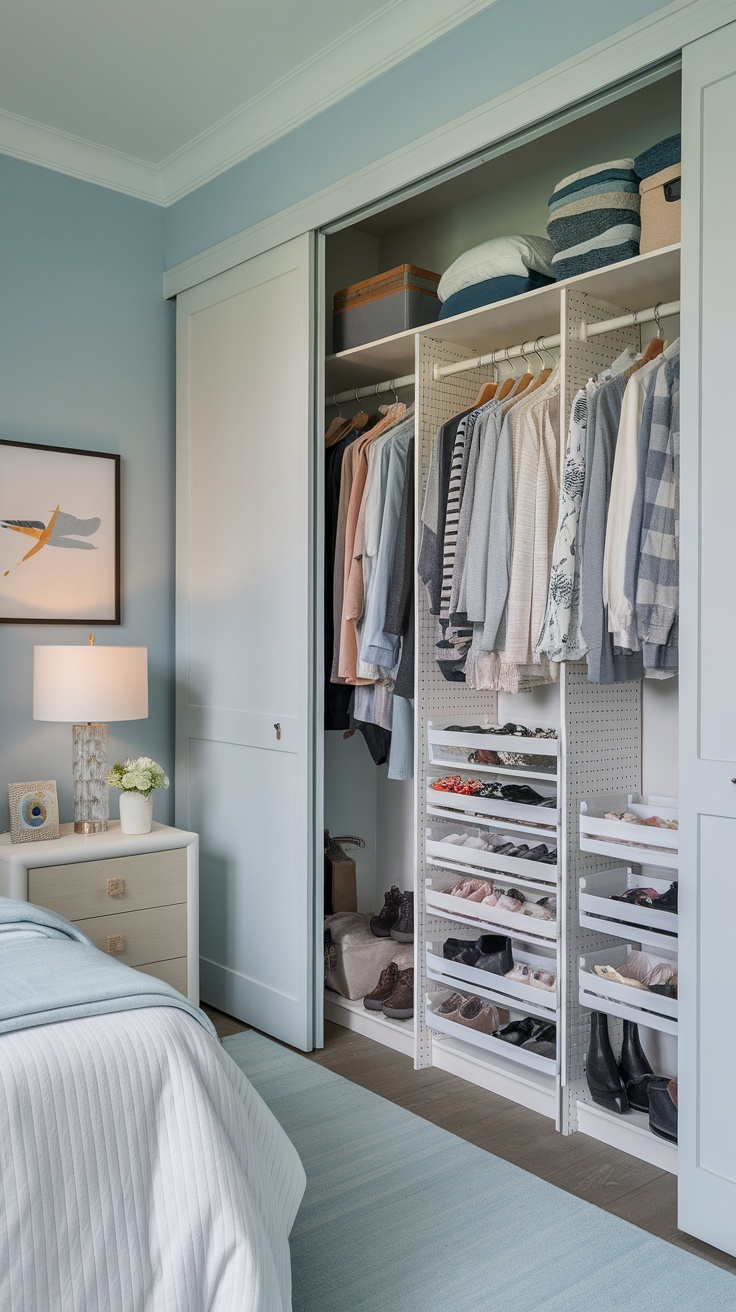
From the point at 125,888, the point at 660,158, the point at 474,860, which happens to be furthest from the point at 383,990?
the point at 660,158

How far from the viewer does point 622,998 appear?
2.39 m

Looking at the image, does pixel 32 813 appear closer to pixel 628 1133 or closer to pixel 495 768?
pixel 495 768

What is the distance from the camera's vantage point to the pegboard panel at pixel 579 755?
252 cm

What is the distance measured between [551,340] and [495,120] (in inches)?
21.9

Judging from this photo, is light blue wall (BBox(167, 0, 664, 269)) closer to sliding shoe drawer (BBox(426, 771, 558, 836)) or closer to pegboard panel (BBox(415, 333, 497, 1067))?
pegboard panel (BBox(415, 333, 497, 1067))

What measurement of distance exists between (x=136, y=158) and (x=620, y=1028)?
3216 mm

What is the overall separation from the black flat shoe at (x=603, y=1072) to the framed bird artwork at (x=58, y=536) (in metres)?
2.08

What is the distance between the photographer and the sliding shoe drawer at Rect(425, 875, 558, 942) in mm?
2600

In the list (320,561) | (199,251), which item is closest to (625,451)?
(320,561)

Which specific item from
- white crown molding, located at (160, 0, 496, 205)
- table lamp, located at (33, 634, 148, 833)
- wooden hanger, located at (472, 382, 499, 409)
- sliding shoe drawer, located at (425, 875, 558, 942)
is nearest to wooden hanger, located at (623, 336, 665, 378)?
wooden hanger, located at (472, 382, 499, 409)

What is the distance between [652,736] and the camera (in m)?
2.73

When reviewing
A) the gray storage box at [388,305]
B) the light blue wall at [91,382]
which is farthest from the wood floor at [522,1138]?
the gray storage box at [388,305]

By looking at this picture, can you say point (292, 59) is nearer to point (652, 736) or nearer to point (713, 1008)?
point (652, 736)

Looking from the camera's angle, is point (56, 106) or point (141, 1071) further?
point (56, 106)
